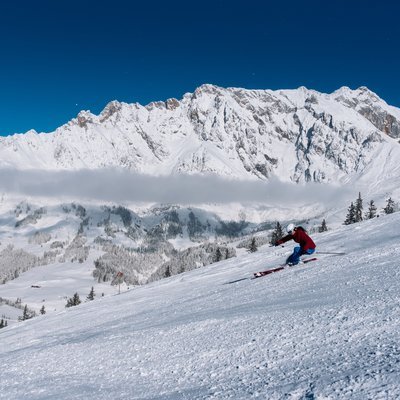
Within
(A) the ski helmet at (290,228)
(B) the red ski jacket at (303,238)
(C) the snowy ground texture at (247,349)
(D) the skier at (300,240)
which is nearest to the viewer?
(C) the snowy ground texture at (247,349)

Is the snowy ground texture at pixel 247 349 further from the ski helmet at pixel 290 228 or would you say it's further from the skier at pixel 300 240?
the skier at pixel 300 240

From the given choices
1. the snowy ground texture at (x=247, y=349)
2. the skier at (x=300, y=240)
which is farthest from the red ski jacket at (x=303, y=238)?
the snowy ground texture at (x=247, y=349)

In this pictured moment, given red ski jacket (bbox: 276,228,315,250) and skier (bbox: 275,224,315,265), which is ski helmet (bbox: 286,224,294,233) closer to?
skier (bbox: 275,224,315,265)

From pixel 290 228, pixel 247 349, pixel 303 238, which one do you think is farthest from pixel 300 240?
pixel 247 349

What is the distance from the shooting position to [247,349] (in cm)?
962

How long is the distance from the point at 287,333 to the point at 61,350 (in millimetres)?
7460

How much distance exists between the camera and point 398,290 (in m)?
11.4

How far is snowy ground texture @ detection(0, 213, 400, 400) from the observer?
7.19 m

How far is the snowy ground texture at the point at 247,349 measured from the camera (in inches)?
283

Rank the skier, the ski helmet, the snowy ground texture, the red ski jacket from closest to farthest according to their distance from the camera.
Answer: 1. the snowy ground texture
2. the ski helmet
3. the skier
4. the red ski jacket

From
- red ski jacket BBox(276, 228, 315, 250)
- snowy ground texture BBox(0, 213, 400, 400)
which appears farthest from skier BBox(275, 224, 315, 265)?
snowy ground texture BBox(0, 213, 400, 400)

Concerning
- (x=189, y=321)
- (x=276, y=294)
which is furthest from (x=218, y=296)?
(x=189, y=321)

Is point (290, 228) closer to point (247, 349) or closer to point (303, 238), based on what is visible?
point (303, 238)

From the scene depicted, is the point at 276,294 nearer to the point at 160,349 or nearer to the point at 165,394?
the point at 160,349
